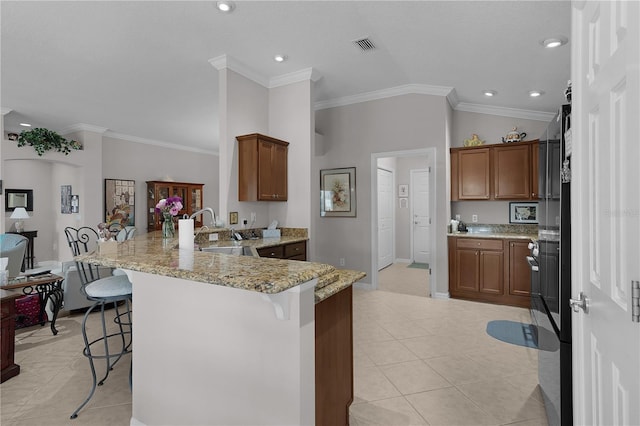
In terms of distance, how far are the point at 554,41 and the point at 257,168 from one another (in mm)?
3213

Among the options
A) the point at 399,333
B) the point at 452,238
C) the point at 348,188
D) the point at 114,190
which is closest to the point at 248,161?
the point at 348,188

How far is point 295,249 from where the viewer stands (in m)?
4.16

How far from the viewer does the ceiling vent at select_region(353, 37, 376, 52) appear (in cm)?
344

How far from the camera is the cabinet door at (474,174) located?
4645 millimetres

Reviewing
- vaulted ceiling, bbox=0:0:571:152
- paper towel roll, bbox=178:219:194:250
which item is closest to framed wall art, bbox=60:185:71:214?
vaulted ceiling, bbox=0:0:571:152

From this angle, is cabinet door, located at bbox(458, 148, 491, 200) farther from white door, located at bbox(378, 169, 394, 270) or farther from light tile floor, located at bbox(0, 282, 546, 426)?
white door, located at bbox(378, 169, 394, 270)

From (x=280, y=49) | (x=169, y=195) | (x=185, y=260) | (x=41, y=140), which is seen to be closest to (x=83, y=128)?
(x=41, y=140)

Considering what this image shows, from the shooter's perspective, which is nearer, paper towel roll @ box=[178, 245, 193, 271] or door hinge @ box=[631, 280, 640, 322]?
door hinge @ box=[631, 280, 640, 322]

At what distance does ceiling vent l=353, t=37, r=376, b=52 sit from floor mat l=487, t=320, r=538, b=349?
3.24m

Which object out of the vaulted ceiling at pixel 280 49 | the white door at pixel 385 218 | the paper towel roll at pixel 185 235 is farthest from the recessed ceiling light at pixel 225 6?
the white door at pixel 385 218

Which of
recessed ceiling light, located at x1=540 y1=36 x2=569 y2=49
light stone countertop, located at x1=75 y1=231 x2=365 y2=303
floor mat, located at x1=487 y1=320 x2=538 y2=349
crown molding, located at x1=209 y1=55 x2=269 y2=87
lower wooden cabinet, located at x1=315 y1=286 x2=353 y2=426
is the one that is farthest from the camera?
crown molding, located at x1=209 y1=55 x2=269 y2=87

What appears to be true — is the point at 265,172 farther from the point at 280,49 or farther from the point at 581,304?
the point at 581,304

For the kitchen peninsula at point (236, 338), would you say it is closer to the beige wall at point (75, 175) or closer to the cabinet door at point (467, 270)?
the cabinet door at point (467, 270)

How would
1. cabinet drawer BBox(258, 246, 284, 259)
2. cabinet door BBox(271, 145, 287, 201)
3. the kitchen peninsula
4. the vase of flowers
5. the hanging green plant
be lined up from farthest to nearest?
the hanging green plant
cabinet door BBox(271, 145, 287, 201)
cabinet drawer BBox(258, 246, 284, 259)
the vase of flowers
the kitchen peninsula
